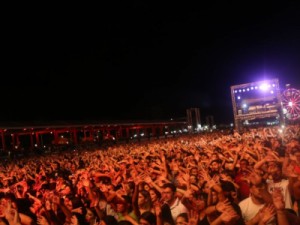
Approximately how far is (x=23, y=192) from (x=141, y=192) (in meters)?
3.54

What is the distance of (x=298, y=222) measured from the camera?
11.3 feet

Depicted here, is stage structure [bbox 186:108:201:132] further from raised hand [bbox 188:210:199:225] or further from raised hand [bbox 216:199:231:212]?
raised hand [bbox 188:210:199:225]

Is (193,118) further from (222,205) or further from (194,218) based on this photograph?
(194,218)

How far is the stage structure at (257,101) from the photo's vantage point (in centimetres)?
2472

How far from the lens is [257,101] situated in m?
25.5

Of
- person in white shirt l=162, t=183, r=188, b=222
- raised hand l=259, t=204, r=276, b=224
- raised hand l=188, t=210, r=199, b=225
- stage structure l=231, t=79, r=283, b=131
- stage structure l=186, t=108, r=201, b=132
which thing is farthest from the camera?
stage structure l=186, t=108, r=201, b=132

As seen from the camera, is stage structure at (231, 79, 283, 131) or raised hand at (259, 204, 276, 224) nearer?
raised hand at (259, 204, 276, 224)

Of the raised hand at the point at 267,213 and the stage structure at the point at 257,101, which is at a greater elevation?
the stage structure at the point at 257,101

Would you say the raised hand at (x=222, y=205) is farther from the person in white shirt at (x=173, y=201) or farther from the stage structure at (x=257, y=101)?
the stage structure at (x=257, y=101)

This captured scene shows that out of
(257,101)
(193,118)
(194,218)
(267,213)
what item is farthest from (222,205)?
(193,118)

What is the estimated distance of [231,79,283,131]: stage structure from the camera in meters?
24.7

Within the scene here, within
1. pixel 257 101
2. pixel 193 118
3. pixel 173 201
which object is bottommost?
pixel 173 201

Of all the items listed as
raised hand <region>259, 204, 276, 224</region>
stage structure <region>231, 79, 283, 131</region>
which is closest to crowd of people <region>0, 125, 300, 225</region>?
raised hand <region>259, 204, 276, 224</region>

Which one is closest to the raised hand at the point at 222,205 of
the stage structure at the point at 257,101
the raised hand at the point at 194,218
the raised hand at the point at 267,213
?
the raised hand at the point at 194,218
